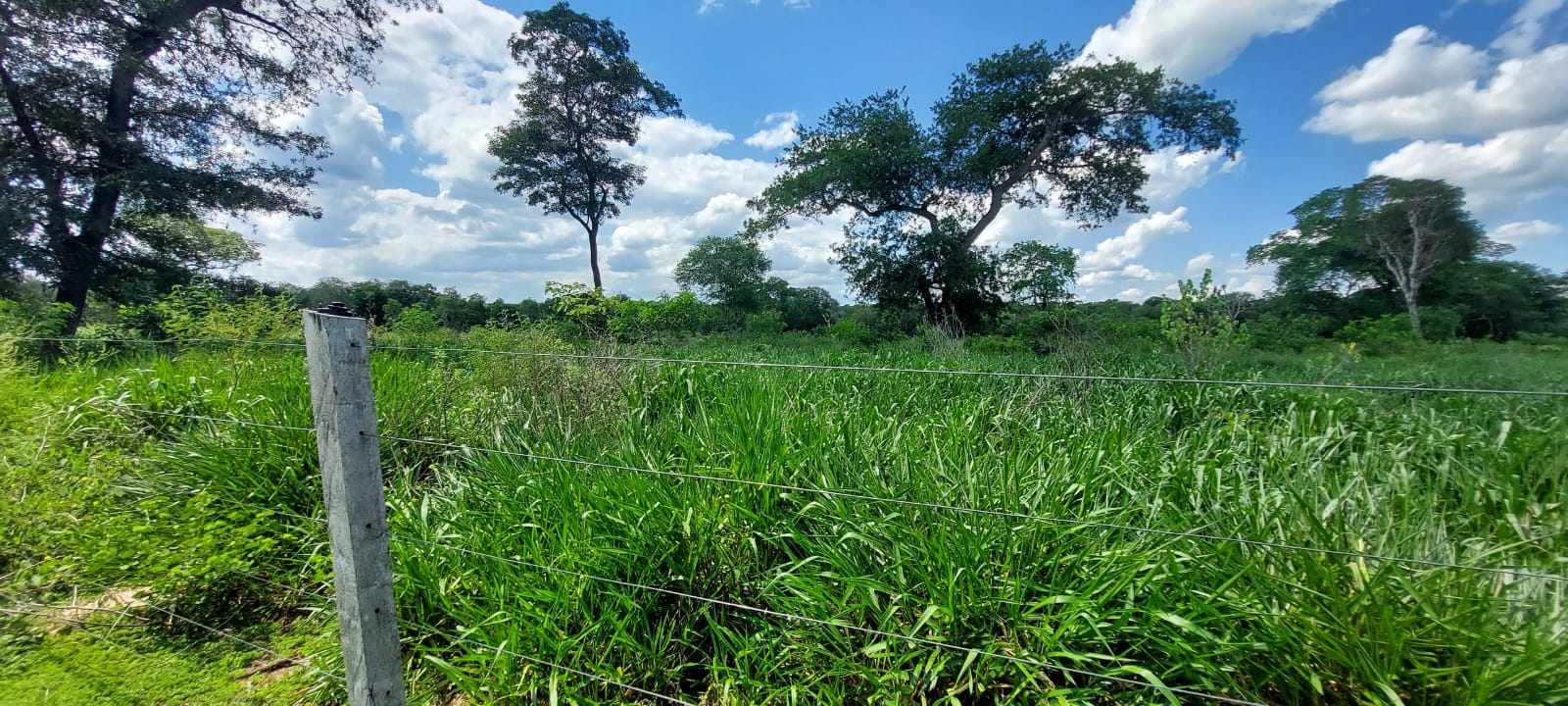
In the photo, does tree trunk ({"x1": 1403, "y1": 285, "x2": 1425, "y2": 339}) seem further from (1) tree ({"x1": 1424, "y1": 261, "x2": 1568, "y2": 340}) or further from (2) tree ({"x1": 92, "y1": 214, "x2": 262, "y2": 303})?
(2) tree ({"x1": 92, "y1": 214, "x2": 262, "y2": 303})

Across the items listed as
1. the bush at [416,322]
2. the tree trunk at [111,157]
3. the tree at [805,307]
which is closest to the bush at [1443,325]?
the tree at [805,307]

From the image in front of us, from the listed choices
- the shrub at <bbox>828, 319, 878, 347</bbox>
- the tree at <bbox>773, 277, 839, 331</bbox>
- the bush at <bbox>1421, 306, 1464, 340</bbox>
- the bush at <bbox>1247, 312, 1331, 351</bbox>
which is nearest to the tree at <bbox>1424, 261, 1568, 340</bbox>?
the bush at <bbox>1421, 306, 1464, 340</bbox>

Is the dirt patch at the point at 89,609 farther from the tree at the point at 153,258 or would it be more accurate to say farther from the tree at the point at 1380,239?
the tree at the point at 1380,239

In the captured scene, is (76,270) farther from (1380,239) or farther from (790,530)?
(1380,239)

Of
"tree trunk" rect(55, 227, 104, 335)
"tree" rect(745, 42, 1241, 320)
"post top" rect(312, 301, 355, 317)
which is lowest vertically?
"post top" rect(312, 301, 355, 317)

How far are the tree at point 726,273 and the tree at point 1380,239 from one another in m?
17.7

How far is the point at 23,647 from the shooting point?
6.51 feet

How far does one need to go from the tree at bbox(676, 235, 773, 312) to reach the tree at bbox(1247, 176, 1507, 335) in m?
17.7

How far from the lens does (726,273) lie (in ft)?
83.6

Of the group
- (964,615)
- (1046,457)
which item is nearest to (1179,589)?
(964,615)

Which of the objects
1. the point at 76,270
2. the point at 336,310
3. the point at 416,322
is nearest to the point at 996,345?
the point at 336,310

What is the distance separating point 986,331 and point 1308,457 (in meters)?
12.1

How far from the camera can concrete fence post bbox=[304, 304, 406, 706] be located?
1.24 meters

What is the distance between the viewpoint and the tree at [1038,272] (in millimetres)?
13898
